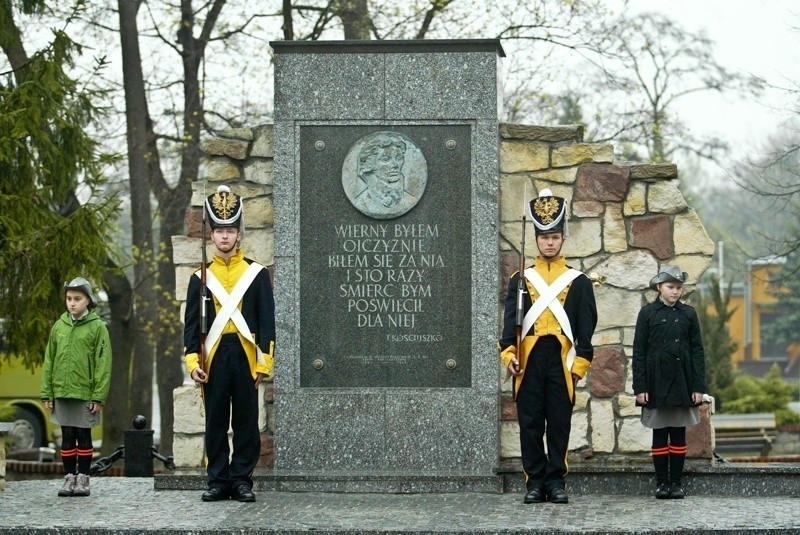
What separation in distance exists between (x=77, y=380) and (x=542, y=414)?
315cm

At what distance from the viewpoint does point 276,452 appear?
1108cm

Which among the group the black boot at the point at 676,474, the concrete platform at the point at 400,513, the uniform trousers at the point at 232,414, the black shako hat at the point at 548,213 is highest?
the black shako hat at the point at 548,213

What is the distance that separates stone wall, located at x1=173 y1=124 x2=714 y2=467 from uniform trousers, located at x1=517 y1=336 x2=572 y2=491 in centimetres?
112

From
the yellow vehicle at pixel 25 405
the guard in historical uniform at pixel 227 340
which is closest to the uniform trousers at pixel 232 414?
the guard in historical uniform at pixel 227 340

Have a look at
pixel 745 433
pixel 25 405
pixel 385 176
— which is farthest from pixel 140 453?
pixel 745 433

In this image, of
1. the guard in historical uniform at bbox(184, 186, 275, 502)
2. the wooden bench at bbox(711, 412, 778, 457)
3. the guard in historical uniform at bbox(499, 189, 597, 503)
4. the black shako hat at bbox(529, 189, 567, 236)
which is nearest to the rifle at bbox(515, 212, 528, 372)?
the guard in historical uniform at bbox(499, 189, 597, 503)

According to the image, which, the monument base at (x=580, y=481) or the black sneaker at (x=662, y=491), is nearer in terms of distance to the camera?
the black sneaker at (x=662, y=491)

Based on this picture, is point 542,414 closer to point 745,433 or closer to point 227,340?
point 227,340

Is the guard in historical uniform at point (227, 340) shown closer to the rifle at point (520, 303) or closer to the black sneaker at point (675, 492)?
the rifle at point (520, 303)

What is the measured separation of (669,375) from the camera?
33.9 feet

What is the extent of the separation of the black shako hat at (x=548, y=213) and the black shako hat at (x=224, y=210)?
1.91 metres

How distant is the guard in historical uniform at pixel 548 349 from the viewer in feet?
33.2

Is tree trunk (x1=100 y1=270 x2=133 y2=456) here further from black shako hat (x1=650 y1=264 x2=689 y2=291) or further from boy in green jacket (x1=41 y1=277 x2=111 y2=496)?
A: black shako hat (x1=650 y1=264 x2=689 y2=291)

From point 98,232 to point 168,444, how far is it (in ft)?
16.0
